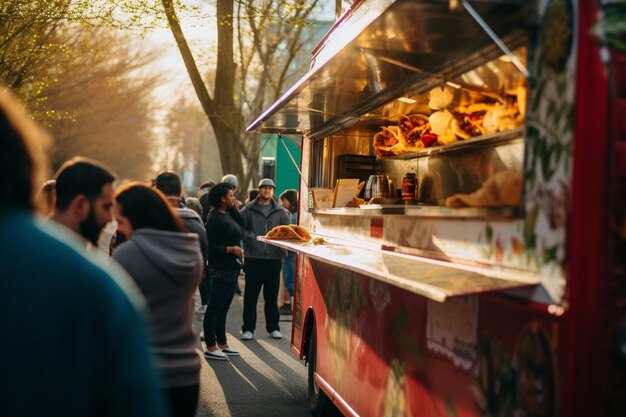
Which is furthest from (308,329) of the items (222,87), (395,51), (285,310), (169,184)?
(222,87)

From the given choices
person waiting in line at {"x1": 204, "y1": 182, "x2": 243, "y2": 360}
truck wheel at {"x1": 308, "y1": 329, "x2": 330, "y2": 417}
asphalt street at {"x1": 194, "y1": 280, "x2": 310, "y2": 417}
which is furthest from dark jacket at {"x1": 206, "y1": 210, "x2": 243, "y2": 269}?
truck wheel at {"x1": 308, "y1": 329, "x2": 330, "y2": 417}

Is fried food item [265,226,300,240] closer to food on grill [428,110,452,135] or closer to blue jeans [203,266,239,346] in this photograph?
food on grill [428,110,452,135]

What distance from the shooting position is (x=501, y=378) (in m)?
3.83

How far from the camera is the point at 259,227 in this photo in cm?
1244

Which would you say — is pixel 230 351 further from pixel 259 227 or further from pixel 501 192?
pixel 501 192

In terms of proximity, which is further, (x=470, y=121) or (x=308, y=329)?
(x=308, y=329)

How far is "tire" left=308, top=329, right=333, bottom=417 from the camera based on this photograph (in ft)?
25.4

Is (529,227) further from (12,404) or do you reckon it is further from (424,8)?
(12,404)

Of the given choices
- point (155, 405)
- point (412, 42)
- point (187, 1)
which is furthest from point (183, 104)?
point (155, 405)

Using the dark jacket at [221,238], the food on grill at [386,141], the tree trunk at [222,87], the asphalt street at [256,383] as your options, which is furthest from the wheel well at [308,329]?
the tree trunk at [222,87]

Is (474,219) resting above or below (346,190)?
below

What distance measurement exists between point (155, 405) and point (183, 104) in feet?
172

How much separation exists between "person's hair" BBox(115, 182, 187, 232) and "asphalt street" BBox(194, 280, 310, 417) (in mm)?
3792

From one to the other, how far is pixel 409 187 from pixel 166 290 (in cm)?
310
